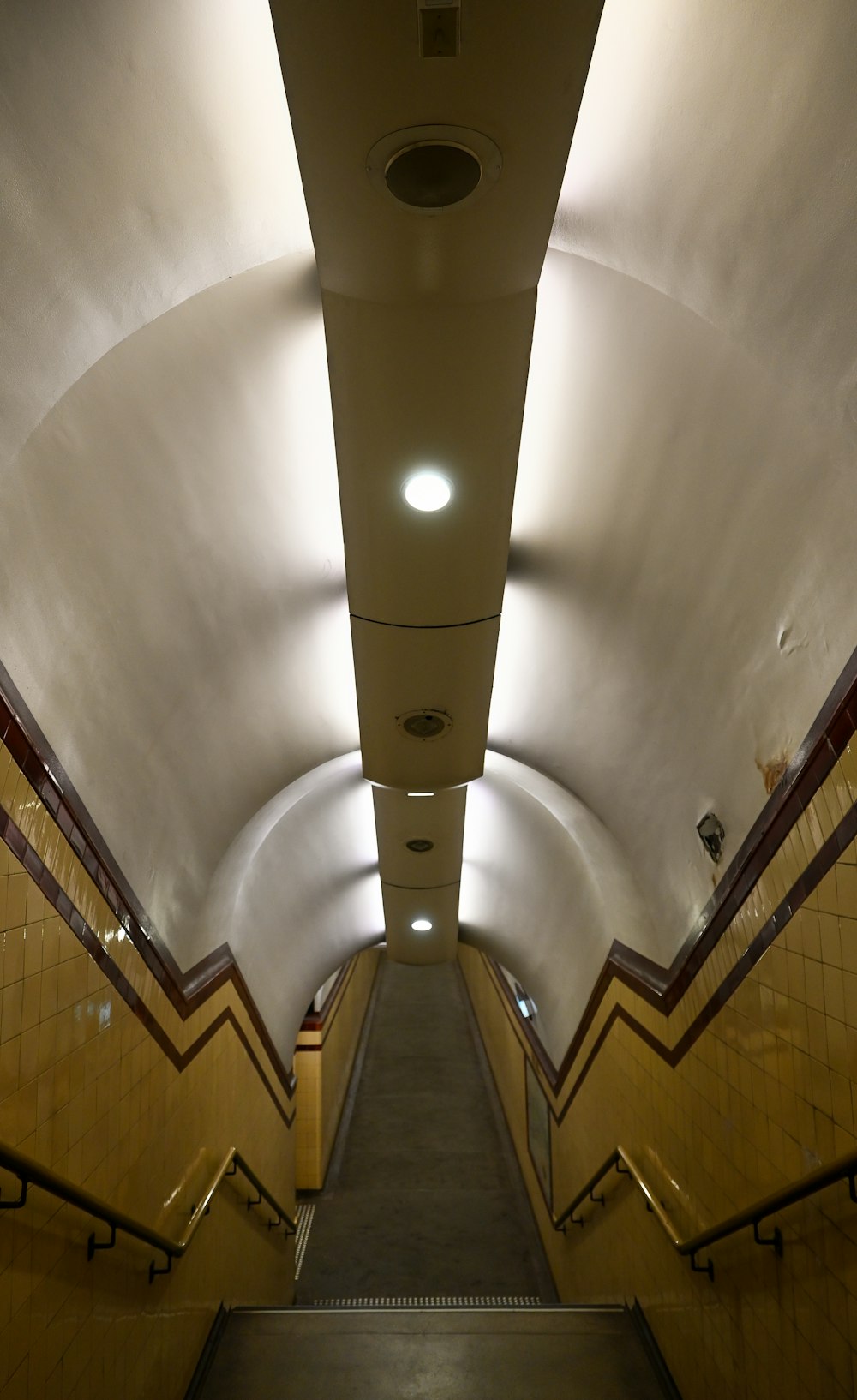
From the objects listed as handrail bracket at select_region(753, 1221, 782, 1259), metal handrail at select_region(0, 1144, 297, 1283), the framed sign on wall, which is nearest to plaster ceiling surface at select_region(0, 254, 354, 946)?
metal handrail at select_region(0, 1144, 297, 1283)

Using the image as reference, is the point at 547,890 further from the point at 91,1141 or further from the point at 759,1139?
the point at 91,1141

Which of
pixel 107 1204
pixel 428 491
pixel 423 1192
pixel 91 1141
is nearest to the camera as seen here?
pixel 428 491

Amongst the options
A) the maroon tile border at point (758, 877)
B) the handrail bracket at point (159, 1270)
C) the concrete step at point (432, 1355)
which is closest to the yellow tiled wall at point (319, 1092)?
the concrete step at point (432, 1355)

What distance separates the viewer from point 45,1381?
90.7 inches

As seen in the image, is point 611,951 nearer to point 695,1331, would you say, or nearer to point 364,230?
point 695,1331

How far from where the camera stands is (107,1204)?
2631 mm

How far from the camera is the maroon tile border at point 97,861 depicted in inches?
88.4

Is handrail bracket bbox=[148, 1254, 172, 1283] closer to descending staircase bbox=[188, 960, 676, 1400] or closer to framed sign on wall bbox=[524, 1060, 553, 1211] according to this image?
descending staircase bbox=[188, 960, 676, 1400]

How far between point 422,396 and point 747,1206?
2.86 metres

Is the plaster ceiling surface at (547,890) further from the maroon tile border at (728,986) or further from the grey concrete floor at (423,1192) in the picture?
the grey concrete floor at (423,1192)

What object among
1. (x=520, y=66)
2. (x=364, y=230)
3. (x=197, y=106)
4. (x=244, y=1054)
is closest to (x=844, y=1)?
(x=520, y=66)

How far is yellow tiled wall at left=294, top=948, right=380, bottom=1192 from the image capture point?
935 cm

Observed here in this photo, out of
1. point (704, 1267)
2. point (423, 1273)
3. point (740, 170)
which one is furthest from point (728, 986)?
point (423, 1273)

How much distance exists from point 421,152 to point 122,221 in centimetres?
71
